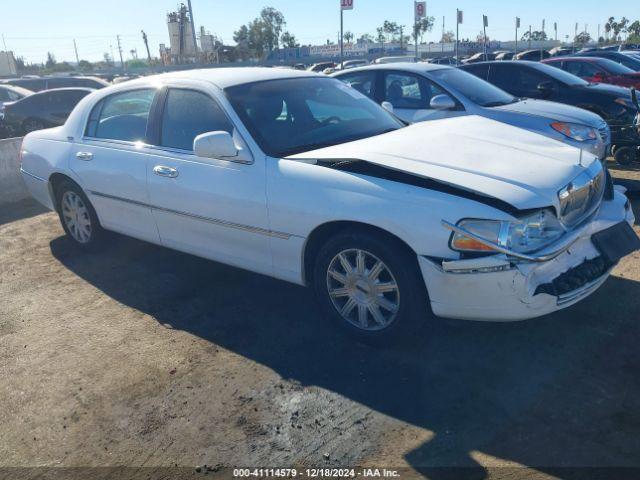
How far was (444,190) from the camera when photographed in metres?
3.21

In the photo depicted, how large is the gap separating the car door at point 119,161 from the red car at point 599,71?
1132 centimetres

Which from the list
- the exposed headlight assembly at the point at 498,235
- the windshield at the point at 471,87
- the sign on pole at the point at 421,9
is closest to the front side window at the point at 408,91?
the windshield at the point at 471,87

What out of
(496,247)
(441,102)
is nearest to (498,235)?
(496,247)

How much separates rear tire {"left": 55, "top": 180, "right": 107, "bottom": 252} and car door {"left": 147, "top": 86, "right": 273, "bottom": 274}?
3.76 feet

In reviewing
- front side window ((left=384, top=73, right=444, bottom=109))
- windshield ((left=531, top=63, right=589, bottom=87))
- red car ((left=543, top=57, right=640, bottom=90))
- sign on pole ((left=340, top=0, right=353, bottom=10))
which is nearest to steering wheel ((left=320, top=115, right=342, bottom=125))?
front side window ((left=384, top=73, right=444, bottom=109))

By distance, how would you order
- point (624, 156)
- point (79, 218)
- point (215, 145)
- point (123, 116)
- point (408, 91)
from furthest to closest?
point (624, 156) < point (408, 91) < point (79, 218) < point (123, 116) < point (215, 145)

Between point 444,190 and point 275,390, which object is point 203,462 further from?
point 444,190

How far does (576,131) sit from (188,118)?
4.71 m

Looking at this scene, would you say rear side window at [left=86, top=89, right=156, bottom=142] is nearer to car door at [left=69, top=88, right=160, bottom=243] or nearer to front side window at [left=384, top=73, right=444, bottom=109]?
car door at [left=69, top=88, right=160, bottom=243]

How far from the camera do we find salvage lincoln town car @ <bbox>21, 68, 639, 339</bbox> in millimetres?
3150

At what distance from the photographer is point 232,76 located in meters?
4.51

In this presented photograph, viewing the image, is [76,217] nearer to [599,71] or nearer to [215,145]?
[215,145]


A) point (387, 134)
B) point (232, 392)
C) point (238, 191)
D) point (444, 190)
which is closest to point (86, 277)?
point (238, 191)

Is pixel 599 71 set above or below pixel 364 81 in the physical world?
below
